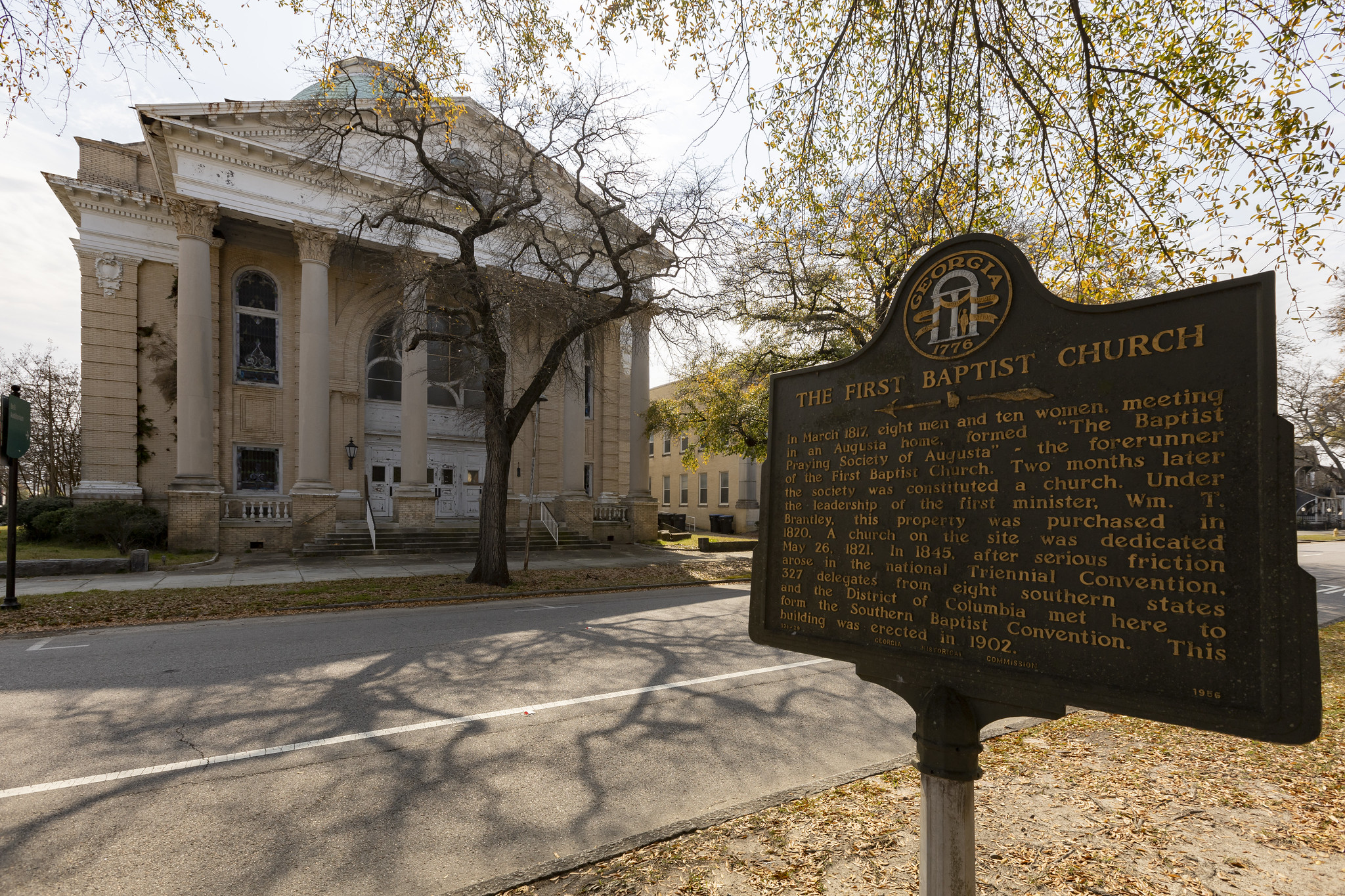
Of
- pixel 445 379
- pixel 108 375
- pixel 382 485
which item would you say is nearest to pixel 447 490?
pixel 382 485

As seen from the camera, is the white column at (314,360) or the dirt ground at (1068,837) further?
the white column at (314,360)

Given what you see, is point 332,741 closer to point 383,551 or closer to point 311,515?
point 383,551

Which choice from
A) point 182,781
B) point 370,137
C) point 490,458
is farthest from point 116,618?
point 370,137

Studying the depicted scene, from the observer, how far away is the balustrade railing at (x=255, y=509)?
22500 mm

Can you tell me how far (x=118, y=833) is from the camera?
398 centimetres

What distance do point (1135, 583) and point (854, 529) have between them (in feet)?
3.73

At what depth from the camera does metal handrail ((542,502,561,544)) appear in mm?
25016

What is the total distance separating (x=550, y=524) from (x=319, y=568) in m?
8.69

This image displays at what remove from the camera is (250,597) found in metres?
13.1

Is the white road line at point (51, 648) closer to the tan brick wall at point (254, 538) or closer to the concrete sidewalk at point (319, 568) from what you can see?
the concrete sidewalk at point (319, 568)

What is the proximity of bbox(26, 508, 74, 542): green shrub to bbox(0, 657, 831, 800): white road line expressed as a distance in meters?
19.9

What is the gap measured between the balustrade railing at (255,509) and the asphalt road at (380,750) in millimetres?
14380

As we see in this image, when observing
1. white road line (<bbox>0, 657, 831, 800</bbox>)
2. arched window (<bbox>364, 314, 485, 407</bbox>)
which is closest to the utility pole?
arched window (<bbox>364, 314, 485, 407</bbox>)

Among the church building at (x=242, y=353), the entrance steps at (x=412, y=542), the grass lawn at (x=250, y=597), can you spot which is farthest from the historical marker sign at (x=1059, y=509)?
the entrance steps at (x=412, y=542)
